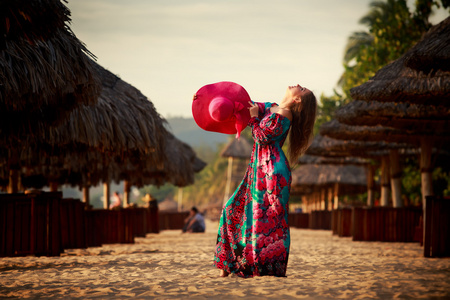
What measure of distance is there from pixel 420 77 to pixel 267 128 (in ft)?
15.5

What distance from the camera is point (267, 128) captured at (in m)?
5.79

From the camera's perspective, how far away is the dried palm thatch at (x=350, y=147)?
55.7 feet

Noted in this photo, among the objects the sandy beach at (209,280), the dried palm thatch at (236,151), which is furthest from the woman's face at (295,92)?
the dried palm thatch at (236,151)

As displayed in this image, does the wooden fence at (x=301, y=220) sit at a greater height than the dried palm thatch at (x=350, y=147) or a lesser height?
lesser

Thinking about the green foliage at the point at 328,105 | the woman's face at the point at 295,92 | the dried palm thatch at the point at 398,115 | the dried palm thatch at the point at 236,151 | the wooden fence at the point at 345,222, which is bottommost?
the wooden fence at the point at 345,222

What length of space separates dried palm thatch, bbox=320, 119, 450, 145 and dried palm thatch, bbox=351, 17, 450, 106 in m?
2.94

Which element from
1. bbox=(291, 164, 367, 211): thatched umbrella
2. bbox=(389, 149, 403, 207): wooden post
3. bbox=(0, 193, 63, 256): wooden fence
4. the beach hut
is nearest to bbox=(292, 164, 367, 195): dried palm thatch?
bbox=(291, 164, 367, 211): thatched umbrella

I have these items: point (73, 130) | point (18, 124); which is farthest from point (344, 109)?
point (18, 124)

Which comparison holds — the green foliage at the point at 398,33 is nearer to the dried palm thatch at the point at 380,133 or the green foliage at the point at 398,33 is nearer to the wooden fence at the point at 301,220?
the dried palm thatch at the point at 380,133

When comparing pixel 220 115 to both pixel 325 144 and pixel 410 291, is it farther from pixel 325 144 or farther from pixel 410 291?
pixel 325 144

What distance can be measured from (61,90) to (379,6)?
29.2 metres

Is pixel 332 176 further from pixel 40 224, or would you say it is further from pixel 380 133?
pixel 40 224

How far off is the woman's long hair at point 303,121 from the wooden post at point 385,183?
13149mm

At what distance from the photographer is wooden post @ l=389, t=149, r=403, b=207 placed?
16.7m
